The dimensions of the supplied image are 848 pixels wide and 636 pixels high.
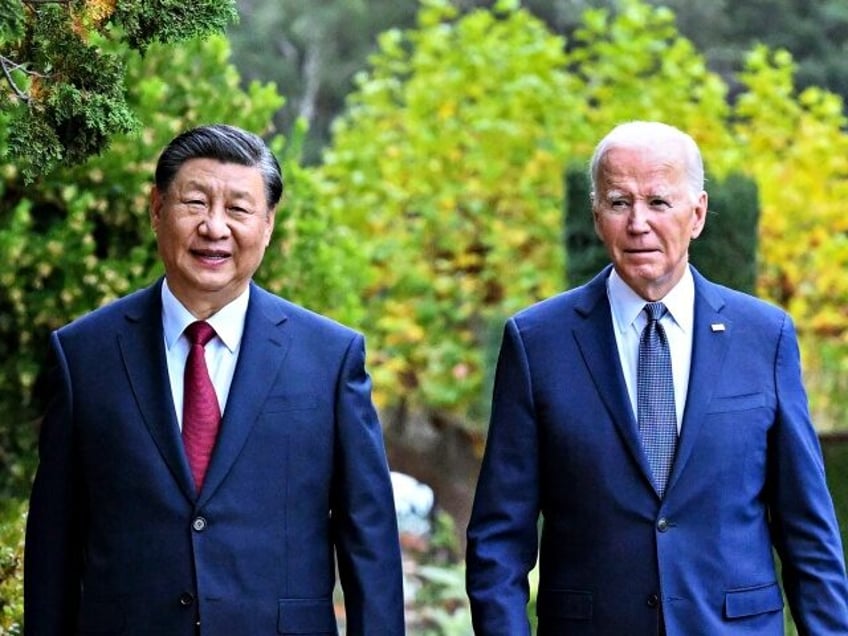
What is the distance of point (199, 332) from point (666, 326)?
102cm

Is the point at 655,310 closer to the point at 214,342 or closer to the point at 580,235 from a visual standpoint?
the point at 214,342

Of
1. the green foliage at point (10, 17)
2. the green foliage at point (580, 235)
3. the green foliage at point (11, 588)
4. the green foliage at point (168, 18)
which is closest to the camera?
the green foliage at point (10, 17)

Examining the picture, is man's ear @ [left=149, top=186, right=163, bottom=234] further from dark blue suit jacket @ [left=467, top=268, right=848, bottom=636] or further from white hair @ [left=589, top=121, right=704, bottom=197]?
white hair @ [left=589, top=121, right=704, bottom=197]

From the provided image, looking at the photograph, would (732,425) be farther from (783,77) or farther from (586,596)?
(783,77)

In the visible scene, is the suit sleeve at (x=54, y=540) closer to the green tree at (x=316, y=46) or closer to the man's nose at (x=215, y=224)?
the man's nose at (x=215, y=224)

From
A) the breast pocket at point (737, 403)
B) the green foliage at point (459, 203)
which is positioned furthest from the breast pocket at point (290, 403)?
the green foliage at point (459, 203)

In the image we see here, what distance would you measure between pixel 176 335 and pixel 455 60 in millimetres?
10279

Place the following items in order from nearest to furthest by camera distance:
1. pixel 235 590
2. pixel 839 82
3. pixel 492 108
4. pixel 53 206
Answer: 1. pixel 235 590
2. pixel 53 206
3. pixel 492 108
4. pixel 839 82

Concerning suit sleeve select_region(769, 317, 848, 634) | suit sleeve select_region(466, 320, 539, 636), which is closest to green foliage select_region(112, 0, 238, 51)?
suit sleeve select_region(466, 320, 539, 636)

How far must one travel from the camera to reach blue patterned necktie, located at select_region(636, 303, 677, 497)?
13.5ft

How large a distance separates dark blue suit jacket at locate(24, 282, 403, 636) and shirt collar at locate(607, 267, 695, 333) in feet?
1.94

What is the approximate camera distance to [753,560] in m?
4.12

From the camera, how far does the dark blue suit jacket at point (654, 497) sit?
13.4 ft

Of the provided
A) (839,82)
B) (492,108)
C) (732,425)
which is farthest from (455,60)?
(732,425)
